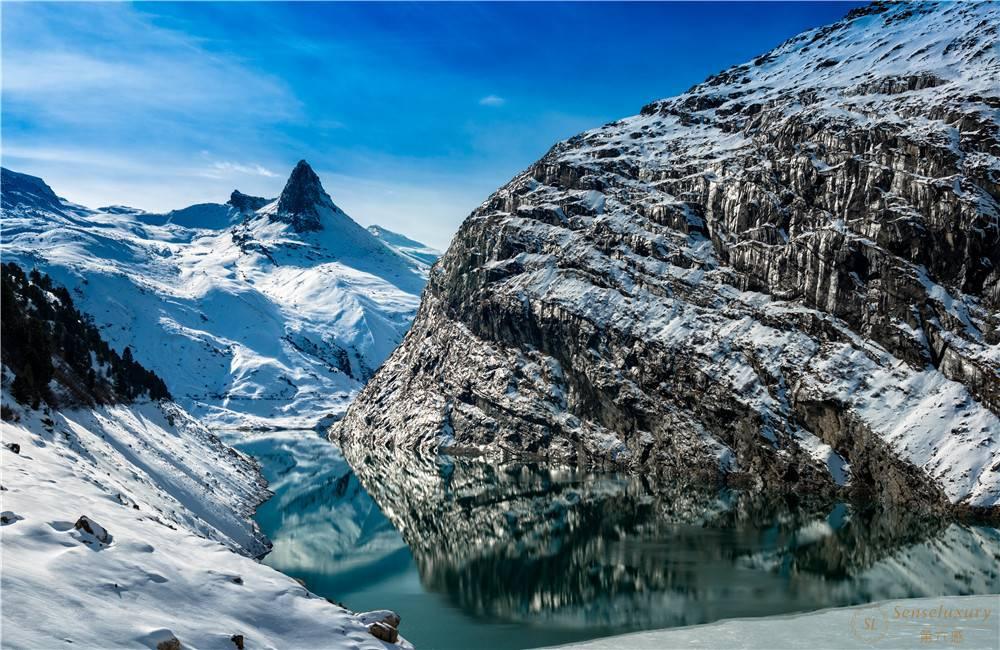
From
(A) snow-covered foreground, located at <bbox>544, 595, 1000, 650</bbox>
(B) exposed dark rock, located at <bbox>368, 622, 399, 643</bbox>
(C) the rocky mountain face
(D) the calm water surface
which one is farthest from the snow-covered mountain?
(C) the rocky mountain face

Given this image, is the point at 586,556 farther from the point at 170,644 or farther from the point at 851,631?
the point at 170,644

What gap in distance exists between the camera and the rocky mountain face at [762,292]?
330 feet

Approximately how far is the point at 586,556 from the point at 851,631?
2972 centimetres

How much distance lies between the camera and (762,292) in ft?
406

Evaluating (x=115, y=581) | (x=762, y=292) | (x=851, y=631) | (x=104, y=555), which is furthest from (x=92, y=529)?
(x=762, y=292)

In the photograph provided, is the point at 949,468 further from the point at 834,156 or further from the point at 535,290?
the point at 535,290

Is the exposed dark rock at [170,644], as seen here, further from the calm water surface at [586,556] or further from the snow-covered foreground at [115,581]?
the calm water surface at [586,556]

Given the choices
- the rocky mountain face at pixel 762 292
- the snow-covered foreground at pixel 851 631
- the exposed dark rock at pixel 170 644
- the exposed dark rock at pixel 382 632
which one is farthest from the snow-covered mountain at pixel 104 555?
the rocky mountain face at pixel 762 292

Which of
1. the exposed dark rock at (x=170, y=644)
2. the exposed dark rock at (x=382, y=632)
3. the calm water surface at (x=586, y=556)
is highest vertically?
the exposed dark rock at (x=170, y=644)

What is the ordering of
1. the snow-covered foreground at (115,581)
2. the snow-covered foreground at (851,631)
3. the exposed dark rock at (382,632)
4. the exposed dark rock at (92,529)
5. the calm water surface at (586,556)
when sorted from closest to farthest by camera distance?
the snow-covered foreground at (115,581), the exposed dark rock at (382,632), the exposed dark rock at (92,529), the snow-covered foreground at (851,631), the calm water surface at (586,556)

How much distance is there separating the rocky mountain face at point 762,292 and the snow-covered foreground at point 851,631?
1715 inches

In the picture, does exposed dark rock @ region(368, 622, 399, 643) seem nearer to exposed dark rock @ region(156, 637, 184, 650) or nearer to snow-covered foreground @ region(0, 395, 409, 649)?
snow-covered foreground @ region(0, 395, 409, 649)

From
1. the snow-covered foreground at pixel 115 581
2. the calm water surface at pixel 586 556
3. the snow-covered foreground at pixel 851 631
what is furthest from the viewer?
the calm water surface at pixel 586 556

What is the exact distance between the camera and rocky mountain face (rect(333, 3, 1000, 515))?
101m
